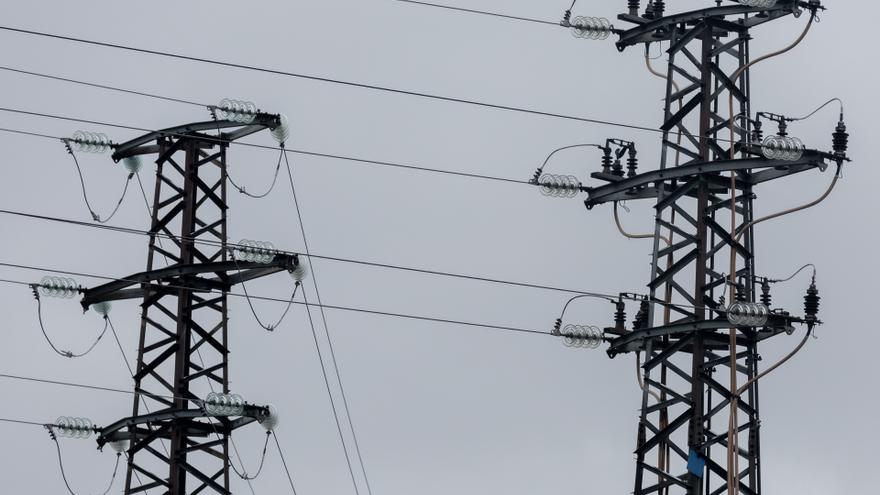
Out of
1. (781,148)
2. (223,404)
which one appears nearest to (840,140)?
(781,148)

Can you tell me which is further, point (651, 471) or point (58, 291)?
point (58, 291)

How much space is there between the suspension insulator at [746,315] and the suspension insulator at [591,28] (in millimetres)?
7288

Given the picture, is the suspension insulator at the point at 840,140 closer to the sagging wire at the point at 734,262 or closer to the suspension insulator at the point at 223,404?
the sagging wire at the point at 734,262

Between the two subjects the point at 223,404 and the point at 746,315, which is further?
the point at 223,404

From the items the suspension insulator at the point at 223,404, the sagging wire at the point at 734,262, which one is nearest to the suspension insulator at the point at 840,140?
the sagging wire at the point at 734,262

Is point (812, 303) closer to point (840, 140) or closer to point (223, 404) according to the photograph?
point (840, 140)

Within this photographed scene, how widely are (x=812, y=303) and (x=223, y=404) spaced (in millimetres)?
12326

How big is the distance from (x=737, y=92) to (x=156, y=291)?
1294 centimetres

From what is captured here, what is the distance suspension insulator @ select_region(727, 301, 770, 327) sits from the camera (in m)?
50.0

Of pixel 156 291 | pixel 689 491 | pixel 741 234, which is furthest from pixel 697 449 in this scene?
pixel 156 291

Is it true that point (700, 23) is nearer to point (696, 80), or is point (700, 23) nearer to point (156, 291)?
point (696, 80)

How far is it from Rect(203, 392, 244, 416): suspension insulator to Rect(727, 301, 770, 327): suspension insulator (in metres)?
11.0

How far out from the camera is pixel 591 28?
54.5 m

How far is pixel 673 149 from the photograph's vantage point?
52.4 m
